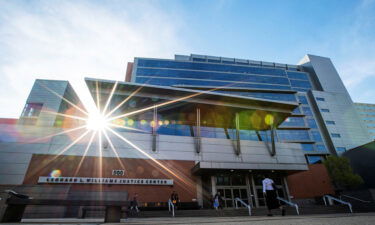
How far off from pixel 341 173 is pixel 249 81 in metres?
30.0

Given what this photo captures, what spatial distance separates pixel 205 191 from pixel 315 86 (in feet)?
182

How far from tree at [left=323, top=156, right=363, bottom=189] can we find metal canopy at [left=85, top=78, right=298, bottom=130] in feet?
34.9

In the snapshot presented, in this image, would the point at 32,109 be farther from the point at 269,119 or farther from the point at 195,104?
the point at 269,119

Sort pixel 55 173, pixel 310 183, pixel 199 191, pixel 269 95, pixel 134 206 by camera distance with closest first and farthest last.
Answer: pixel 134 206, pixel 55 173, pixel 199 191, pixel 310 183, pixel 269 95

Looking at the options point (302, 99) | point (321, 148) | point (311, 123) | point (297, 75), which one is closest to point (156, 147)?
point (321, 148)

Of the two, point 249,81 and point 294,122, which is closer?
point 294,122

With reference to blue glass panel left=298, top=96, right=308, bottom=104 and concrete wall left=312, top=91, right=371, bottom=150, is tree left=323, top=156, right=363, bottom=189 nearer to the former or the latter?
concrete wall left=312, top=91, right=371, bottom=150

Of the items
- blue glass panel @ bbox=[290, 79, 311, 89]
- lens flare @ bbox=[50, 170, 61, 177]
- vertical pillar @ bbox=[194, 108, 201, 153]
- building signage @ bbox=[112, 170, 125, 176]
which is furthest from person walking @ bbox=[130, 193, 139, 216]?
blue glass panel @ bbox=[290, 79, 311, 89]

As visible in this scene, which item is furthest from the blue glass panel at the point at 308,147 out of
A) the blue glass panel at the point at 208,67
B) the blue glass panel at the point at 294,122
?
the blue glass panel at the point at 208,67

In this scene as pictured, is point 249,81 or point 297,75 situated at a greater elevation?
point 297,75

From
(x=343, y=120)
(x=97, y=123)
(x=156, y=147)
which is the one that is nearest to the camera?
(x=156, y=147)

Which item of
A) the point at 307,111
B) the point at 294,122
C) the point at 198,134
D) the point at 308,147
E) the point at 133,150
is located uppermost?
the point at 307,111

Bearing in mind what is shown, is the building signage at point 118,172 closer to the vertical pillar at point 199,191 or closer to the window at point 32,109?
the vertical pillar at point 199,191

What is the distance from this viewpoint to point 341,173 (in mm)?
24781
